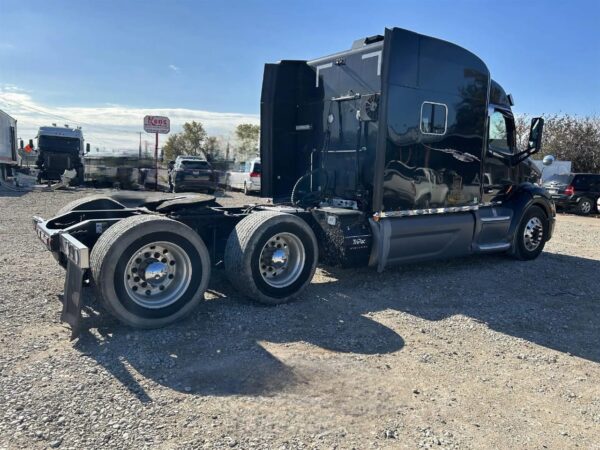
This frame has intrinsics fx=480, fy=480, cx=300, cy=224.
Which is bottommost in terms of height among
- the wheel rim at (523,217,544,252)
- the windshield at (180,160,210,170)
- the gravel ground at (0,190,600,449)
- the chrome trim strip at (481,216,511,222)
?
the gravel ground at (0,190,600,449)

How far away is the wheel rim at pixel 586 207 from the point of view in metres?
20.3

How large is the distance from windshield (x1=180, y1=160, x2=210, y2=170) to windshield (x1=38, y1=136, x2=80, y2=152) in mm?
6252

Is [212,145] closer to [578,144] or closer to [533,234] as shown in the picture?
[578,144]

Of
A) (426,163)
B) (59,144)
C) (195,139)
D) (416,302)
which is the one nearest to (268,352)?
(416,302)

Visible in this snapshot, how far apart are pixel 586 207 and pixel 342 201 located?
17.6 m

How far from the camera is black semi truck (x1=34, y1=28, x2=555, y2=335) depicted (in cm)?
465

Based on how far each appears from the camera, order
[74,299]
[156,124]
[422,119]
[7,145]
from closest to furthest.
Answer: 1. [74,299]
2. [422,119]
3. [156,124]
4. [7,145]

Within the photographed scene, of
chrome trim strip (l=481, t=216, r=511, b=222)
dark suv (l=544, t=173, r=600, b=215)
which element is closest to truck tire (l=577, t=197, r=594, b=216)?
dark suv (l=544, t=173, r=600, b=215)

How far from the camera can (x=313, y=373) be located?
3.85 metres

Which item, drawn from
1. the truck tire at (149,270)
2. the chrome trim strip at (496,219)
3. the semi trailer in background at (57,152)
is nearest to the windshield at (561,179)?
the chrome trim strip at (496,219)

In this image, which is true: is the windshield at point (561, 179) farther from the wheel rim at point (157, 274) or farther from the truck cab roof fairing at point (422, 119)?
the wheel rim at point (157, 274)

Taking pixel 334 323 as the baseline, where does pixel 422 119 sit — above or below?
above

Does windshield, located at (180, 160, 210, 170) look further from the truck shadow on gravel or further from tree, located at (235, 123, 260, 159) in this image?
tree, located at (235, 123, 260, 159)

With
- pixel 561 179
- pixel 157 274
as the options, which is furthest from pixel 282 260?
pixel 561 179
